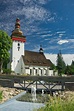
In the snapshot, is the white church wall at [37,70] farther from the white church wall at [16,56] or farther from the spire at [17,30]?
the spire at [17,30]

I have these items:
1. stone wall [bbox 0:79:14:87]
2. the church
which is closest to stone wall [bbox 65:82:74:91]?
stone wall [bbox 0:79:14:87]

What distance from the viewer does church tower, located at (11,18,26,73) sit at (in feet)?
211

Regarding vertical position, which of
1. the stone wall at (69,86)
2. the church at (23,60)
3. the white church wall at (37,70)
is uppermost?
the church at (23,60)

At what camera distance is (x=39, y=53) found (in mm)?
73000

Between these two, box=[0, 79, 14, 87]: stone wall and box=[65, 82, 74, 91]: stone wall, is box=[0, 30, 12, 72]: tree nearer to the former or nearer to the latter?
box=[0, 79, 14, 87]: stone wall

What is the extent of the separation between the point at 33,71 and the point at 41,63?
4578 millimetres

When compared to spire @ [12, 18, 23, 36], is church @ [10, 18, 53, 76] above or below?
below

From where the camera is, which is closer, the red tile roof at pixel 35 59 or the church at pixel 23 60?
the church at pixel 23 60

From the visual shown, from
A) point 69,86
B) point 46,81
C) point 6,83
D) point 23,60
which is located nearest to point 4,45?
point 23,60

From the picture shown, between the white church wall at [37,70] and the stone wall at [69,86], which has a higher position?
the white church wall at [37,70]

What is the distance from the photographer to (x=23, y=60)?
209 feet

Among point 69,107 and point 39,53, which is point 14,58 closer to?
point 39,53

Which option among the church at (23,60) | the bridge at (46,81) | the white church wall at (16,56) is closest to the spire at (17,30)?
the church at (23,60)

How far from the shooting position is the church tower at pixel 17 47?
64.2m
